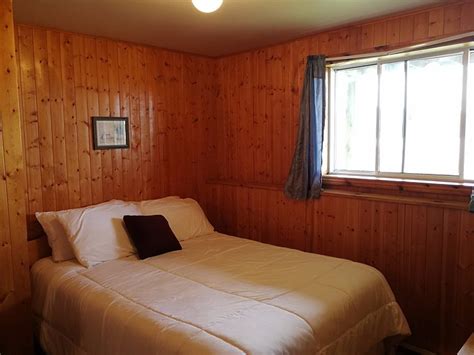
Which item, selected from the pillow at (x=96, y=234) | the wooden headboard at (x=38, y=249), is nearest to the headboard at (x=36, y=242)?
the wooden headboard at (x=38, y=249)

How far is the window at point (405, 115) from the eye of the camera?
8.45ft

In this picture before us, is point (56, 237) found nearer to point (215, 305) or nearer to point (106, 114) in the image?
point (106, 114)

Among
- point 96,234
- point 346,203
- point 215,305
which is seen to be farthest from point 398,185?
point 96,234

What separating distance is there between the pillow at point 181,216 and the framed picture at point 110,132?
57cm

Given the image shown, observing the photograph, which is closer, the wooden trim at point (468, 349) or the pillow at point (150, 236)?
the wooden trim at point (468, 349)

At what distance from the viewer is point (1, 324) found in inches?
88.0

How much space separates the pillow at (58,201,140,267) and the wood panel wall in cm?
40

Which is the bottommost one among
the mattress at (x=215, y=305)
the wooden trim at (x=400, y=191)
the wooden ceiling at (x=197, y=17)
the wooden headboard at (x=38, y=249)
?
the mattress at (x=215, y=305)

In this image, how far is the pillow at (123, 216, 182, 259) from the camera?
2.77 metres

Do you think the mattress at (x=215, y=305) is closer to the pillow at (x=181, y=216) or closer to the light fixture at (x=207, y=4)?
the pillow at (x=181, y=216)

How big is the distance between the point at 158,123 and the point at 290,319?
2411mm

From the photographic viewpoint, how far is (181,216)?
131 inches

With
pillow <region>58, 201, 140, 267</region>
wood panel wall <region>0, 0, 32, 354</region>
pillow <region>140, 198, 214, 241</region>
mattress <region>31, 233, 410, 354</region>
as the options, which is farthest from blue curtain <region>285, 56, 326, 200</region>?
wood panel wall <region>0, 0, 32, 354</region>

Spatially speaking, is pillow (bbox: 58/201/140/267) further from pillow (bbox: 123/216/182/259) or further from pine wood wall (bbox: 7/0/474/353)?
pine wood wall (bbox: 7/0/474/353)
